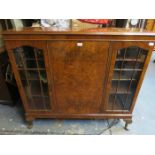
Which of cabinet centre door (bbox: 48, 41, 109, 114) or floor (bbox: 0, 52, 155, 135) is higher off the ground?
cabinet centre door (bbox: 48, 41, 109, 114)

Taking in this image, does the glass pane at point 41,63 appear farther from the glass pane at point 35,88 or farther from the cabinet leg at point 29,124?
the cabinet leg at point 29,124

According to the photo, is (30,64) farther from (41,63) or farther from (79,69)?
(79,69)

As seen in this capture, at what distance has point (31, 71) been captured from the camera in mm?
1383

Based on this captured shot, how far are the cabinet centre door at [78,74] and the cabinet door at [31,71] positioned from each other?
96 millimetres

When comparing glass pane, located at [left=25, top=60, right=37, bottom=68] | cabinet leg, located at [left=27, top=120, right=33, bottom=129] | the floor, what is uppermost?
glass pane, located at [left=25, top=60, right=37, bottom=68]

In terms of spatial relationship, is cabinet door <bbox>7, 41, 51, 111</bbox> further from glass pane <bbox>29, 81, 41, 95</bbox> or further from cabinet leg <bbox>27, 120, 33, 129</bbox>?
cabinet leg <bbox>27, 120, 33, 129</bbox>

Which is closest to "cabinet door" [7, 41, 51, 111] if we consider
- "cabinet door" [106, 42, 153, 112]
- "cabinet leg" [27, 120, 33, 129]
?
"cabinet leg" [27, 120, 33, 129]

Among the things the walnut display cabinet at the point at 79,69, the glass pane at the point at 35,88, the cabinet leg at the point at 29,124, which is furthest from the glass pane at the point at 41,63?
the cabinet leg at the point at 29,124

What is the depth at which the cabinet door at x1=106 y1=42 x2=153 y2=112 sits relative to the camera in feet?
3.96

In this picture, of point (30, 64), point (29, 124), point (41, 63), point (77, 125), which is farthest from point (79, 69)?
point (29, 124)

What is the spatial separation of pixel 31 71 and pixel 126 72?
882 millimetres

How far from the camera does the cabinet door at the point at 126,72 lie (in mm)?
1207

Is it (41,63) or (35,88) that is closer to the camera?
(41,63)
